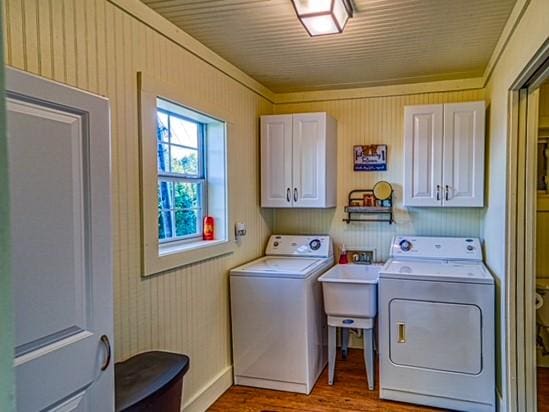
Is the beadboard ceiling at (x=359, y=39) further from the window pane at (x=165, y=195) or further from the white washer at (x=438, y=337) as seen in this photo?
the white washer at (x=438, y=337)

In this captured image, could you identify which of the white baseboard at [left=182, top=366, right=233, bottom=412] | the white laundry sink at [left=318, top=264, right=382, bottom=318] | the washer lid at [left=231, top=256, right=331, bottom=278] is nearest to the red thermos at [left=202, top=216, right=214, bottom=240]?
the washer lid at [left=231, top=256, right=331, bottom=278]

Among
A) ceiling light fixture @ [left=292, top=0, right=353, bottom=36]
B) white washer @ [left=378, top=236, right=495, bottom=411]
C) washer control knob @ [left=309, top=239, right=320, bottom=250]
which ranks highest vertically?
ceiling light fixture @ [left=292, top=0, right=353, bottom=36]

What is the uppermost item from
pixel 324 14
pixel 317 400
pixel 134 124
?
pixel 324 14

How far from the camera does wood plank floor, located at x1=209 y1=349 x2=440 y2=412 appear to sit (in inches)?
112

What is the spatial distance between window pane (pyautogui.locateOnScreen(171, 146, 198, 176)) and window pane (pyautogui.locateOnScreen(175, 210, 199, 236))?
0.28m

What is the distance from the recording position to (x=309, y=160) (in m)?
3.61

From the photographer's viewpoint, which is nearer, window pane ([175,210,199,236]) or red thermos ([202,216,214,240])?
window pane ([175,210,199,236])

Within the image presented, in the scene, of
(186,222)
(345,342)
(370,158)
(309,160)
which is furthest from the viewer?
(370,158)

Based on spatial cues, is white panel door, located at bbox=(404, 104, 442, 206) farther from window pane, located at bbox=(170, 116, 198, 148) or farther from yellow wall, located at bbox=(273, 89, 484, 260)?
window pane, located at bbox=(170, 116, 198, 148)

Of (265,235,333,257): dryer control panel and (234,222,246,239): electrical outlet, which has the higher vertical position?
(234,222,246,239): electrical outlet

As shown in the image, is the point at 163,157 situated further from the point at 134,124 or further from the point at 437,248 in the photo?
the point at 437,248

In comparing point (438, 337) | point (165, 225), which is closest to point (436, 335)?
point (438, 337)

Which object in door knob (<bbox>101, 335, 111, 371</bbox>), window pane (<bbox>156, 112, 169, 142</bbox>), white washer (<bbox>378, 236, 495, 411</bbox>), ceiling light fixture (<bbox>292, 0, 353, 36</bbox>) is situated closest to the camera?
door knob (<bbox>101, 335, 111, 371</bbox>)

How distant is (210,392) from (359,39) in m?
2.50
